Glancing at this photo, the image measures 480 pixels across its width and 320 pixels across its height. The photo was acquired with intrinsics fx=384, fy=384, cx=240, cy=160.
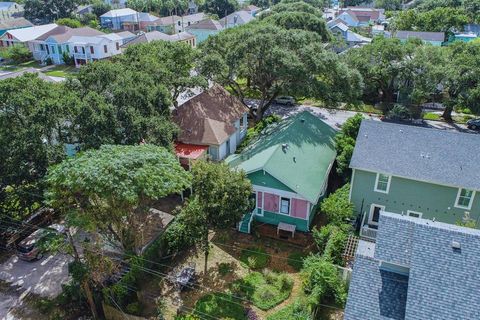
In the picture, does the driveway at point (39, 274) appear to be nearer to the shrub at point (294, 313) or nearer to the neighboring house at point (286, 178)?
the neighboring house at point (286, 178)

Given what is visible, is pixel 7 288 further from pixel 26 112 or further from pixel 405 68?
pixel 405 68

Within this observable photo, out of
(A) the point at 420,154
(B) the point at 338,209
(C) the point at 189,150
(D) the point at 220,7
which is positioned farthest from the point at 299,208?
(D) the point at 220,7

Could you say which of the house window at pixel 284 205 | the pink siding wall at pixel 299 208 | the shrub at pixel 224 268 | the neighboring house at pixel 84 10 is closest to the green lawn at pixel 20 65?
the neighboring house at pixel 84 10

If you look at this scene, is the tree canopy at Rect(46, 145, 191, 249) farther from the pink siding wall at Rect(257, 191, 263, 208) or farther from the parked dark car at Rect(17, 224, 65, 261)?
the pink siding wall at Rect(257, 191, 263, 208)

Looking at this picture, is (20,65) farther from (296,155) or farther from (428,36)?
(428,36)

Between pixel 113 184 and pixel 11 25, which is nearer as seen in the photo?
pixel 113 184
